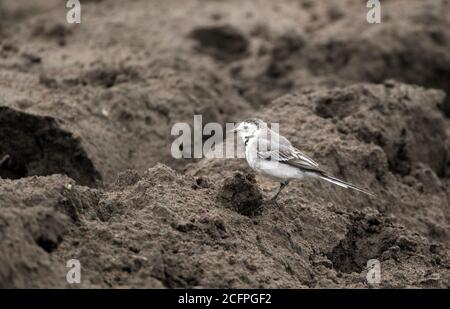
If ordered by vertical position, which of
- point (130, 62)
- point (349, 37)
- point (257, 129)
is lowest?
point (257, 129)

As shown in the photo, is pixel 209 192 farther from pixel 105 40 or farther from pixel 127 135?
pixel 105 40

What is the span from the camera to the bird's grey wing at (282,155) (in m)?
9.23

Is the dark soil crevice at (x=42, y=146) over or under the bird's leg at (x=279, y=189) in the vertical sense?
over

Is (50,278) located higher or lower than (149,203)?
lower

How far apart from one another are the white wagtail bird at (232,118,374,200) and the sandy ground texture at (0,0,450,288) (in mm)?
306

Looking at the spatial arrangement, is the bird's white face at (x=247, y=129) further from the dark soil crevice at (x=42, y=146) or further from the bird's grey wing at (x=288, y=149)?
the dark soil crevice at (x=42, y=146)

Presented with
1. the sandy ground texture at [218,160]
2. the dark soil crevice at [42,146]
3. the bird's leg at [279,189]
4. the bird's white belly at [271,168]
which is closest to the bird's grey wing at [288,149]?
the bird's white belly at [271,168]

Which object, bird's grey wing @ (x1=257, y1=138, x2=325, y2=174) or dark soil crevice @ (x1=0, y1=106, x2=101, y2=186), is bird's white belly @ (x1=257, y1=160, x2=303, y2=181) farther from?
dark soil crevice @ (x1=0, y1=106, x2=101, y2=186)

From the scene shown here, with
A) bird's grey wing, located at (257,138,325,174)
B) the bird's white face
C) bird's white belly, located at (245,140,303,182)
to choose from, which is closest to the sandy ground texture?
bird's white belly, located at (245,140,303,182)

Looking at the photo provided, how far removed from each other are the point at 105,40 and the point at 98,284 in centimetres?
962

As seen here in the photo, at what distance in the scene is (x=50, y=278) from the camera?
6.59 m

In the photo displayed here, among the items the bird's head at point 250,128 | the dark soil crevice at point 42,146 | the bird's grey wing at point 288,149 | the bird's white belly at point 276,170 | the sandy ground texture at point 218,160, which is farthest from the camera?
the dark soil crevice at point 42,146

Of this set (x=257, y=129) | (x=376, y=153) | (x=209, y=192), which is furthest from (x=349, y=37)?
(x=209, y=192)
